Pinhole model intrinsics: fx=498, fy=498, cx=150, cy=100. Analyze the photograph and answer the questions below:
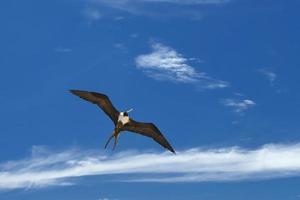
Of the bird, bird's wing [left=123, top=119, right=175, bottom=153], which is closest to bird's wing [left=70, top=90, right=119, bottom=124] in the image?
the bird

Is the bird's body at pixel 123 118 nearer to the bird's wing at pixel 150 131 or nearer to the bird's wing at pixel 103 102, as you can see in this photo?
the bird's wing at pixel 103 102

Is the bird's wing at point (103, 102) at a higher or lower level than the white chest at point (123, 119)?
higher

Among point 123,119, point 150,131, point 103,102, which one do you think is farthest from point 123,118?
point 150,131

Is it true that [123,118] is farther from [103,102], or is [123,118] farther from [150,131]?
[150,131]

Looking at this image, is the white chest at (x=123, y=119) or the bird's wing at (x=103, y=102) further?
the white chest at (x=123, y=119)

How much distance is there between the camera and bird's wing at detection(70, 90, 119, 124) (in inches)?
2260

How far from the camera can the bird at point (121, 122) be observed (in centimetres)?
5734

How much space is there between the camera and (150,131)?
61.6 meters

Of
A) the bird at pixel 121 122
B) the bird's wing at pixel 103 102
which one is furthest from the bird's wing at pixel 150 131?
the bird's wing at pixel 103 102

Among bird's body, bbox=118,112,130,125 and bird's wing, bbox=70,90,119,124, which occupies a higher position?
bird's wing, bbox=70,90,119,124

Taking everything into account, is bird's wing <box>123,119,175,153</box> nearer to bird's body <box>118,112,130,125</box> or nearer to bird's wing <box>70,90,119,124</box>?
bird's body <box>118,112,130,125</box>

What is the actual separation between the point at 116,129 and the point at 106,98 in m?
3.84

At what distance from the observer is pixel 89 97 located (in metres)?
57.7

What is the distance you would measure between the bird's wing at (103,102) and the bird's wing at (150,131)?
248cm
